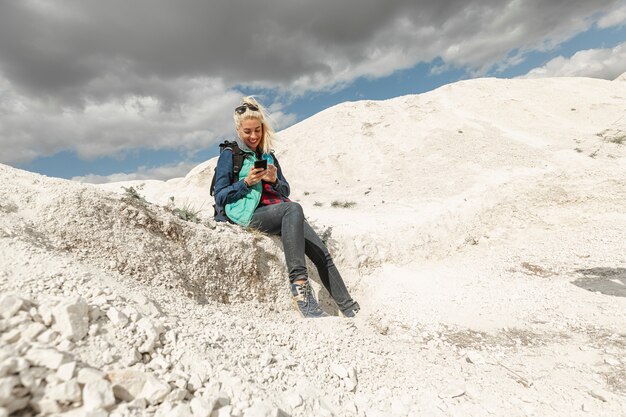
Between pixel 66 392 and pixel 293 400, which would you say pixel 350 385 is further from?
pixel 66 392

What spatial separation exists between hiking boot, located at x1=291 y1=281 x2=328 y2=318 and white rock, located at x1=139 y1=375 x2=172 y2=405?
2421 millimetres

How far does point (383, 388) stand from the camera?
3.10 m

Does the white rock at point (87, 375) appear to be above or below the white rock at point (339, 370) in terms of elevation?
above

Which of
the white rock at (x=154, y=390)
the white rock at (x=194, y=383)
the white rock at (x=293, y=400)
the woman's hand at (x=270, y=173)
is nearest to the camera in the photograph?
the white rock at (x=154, y=390)

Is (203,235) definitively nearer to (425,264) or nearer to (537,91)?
(425,264)

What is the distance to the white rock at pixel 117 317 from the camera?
245 centimetres

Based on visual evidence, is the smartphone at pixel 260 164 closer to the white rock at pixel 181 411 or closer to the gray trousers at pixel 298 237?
the gray trousers at pixel 298 237

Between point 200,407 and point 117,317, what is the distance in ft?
3.19

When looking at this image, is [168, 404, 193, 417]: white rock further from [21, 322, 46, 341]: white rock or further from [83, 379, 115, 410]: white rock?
[21, 322, 46, 341]: white rock

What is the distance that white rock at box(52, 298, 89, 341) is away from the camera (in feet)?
7.16

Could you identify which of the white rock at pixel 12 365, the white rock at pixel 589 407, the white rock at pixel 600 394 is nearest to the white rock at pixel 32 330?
the white rock at pixel 12 365

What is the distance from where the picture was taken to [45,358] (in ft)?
6.22

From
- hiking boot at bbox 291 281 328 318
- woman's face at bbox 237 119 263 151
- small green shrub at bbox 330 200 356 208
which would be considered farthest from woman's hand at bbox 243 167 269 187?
small green shrub at bbox 330 200 356 208

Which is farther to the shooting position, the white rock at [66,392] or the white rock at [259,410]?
the white rock at [259,410]
